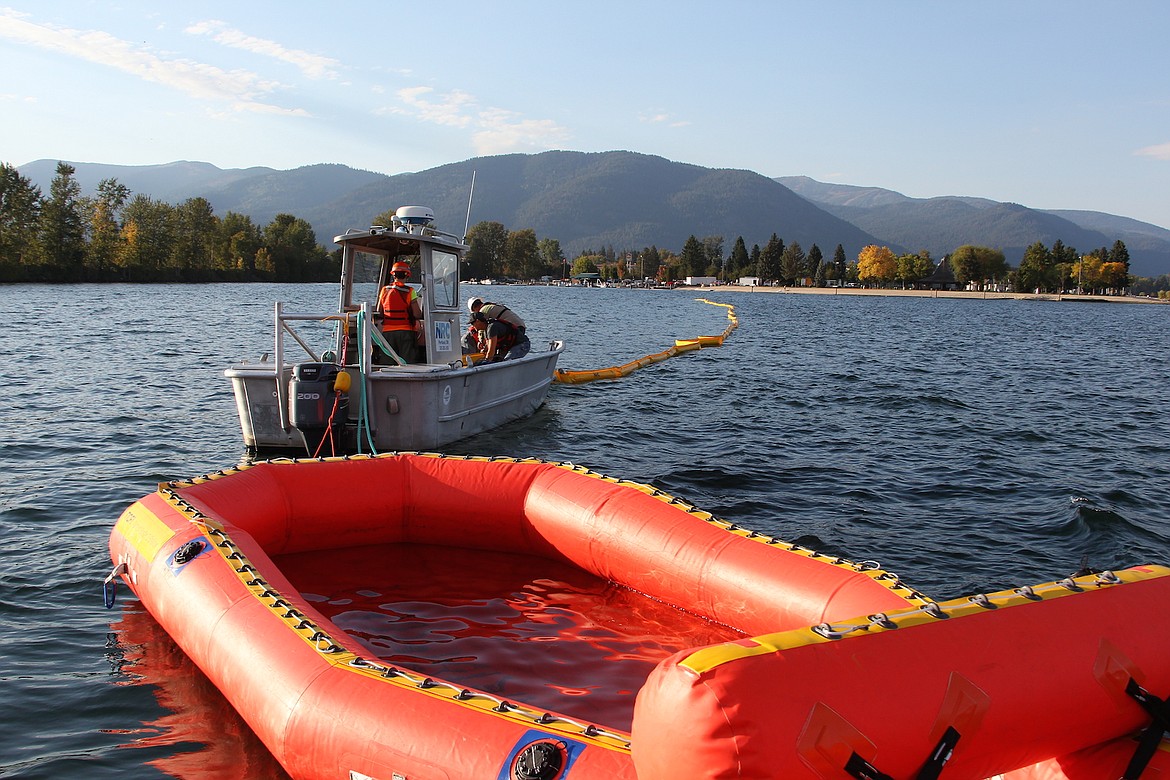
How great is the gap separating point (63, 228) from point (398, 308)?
82665 millimetres

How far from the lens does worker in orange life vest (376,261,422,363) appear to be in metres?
11.4

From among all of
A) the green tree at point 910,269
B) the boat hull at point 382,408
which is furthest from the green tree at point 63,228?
the green tree at point 910,269

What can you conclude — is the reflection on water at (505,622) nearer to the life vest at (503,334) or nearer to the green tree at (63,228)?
the life vest at (503,334)

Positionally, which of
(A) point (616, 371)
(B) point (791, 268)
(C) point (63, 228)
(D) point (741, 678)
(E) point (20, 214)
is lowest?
(A) point (616, 371)

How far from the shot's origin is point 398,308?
11.5m

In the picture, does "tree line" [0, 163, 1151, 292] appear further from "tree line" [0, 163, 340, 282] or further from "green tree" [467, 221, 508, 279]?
"green tree" [467, 221, 508, 279]

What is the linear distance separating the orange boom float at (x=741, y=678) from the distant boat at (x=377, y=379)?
10.8ft

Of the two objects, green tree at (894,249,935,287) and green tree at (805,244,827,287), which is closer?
green tree at (894,249,935,287)

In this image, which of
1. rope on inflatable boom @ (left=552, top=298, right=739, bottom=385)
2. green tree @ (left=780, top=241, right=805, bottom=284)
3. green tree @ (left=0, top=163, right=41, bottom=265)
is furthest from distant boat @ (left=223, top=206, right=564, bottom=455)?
green tree @ (left=780, top=241, right=805, bottom=284)

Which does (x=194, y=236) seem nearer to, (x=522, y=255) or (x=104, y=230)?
(x=104, y=230)

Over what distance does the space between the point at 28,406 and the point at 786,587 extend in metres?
13.8

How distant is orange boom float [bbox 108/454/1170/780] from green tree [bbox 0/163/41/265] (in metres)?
84.7

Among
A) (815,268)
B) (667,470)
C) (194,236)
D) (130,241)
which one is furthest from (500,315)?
(815,268)

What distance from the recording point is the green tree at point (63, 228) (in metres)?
77.1
